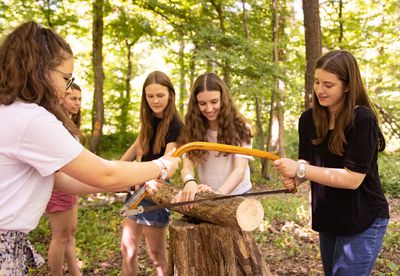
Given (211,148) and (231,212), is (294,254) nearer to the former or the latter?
(231,212)

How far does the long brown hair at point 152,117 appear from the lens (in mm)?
3473

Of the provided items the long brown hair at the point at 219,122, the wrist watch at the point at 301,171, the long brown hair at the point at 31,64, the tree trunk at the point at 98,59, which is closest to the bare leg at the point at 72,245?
the long brown hair at the point at 219,122

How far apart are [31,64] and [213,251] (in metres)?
1.85

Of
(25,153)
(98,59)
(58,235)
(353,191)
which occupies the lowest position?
(58,235)

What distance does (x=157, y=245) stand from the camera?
3.57 m

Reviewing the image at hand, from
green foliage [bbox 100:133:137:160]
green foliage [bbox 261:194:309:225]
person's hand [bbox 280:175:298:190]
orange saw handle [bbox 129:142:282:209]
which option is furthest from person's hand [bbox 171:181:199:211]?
green foliage [bbox 100:133:137:160]

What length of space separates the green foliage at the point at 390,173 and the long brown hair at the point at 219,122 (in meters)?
6.87

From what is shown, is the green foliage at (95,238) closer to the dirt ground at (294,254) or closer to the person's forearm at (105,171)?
the dirt ground at (294,254)

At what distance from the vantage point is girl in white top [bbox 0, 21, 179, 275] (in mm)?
1690

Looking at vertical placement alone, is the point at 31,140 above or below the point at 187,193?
above

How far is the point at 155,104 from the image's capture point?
348 cm

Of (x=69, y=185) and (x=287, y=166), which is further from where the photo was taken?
(x=287, y=166)

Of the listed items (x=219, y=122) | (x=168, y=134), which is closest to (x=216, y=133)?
(x=219, y=122)

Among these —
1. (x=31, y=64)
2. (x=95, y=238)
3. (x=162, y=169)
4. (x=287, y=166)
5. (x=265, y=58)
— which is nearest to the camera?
(x=31, y=64)
